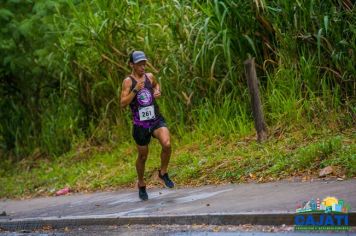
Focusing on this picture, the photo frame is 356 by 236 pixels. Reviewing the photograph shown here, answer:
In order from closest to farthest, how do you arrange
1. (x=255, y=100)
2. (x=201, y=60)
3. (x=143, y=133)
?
(x=143, y=133), (x=255, y=100), (x=201, y=60)

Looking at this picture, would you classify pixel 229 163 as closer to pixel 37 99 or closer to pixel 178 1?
pixel 178 1

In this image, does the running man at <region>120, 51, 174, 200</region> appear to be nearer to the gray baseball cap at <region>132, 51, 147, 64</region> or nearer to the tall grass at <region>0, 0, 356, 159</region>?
the gray baseball cap at <region>132, 51, 147, 64</region>

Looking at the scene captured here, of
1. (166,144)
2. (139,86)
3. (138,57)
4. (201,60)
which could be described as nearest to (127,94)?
(139,86)

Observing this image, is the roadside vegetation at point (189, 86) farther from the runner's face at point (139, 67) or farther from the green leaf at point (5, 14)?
Result: the runner's face at point (139, 67)

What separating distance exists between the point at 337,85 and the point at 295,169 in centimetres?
259

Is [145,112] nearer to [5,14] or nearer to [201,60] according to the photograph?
[201,60]

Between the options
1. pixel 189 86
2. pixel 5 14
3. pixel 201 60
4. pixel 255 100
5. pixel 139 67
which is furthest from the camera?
pixel 5 14

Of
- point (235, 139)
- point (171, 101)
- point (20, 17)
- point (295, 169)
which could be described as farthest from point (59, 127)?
point (295, 169)

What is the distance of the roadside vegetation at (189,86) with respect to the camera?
10727mm

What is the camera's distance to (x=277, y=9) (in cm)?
1220

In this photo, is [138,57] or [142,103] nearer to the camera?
[138,57]

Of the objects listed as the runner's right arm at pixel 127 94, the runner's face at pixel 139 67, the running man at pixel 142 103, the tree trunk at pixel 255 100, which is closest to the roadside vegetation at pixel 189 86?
the tree trunk at pixel 255 100

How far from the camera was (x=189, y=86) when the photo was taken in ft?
44.5

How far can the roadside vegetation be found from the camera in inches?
422
